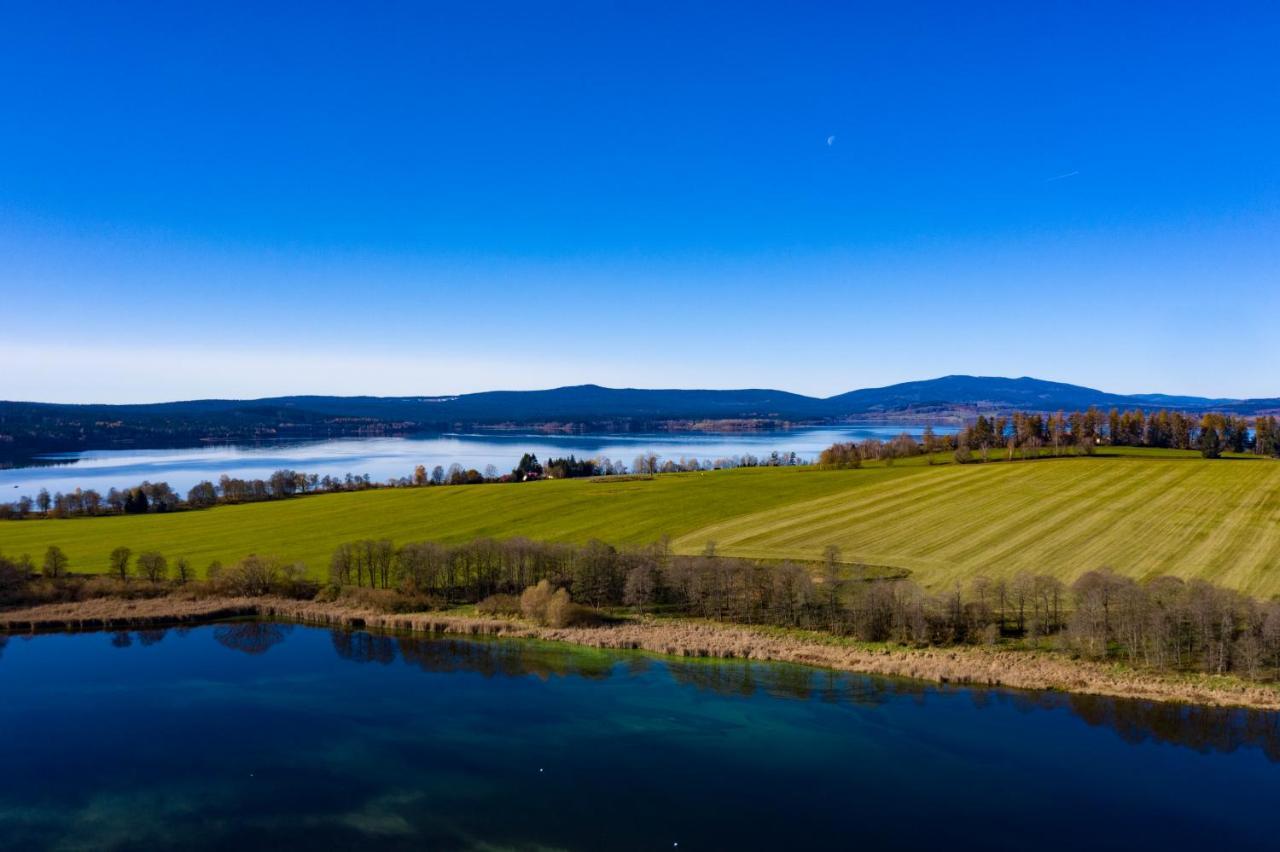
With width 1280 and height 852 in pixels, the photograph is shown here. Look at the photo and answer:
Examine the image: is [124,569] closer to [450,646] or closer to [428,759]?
[450,646]

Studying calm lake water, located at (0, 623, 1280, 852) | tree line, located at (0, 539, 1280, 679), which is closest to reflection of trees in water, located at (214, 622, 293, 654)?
tree line, located at (0, 539, 1280, 679)

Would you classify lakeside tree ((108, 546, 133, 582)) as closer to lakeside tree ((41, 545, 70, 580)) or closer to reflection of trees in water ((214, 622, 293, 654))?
lakeside tree ((41, 545, 70, 580))

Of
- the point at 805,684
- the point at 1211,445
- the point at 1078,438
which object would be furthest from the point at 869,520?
the point at 1211,445

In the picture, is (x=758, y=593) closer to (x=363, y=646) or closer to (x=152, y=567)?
(x=363, y=646)

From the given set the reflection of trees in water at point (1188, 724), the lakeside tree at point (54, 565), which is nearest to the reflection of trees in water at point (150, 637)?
the lakeside tree at point (54, 565)

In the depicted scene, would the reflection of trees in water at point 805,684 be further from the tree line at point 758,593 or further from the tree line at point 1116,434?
the tree line at point 1116,434
